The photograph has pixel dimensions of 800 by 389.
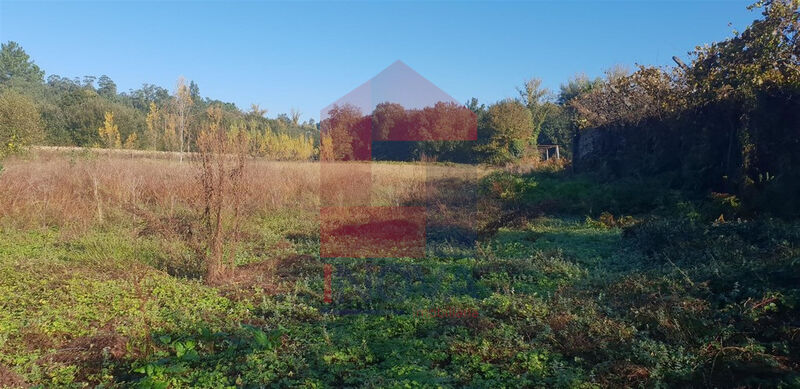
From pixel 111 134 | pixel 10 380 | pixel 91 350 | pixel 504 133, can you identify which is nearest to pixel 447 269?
pixel 91 350

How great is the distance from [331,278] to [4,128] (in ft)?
51.1

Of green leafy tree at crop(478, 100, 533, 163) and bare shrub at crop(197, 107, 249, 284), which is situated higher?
green leafy tree at crop(478, 100, 533, 163)

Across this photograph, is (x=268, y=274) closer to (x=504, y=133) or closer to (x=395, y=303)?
(x=395, y=303)

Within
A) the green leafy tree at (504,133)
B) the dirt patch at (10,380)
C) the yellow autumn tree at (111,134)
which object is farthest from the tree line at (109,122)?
the green leafy tree at (504,133)

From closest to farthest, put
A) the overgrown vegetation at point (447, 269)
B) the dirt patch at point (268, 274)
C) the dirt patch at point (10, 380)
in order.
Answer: the dirt patch at point (10, 380), the overgrown vegetation at point (447, 269), the dirt patch at point (268, 274)

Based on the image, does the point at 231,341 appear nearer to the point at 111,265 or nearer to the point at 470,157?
the point at 111,265

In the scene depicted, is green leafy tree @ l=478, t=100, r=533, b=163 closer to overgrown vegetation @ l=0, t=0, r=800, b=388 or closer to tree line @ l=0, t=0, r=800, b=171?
tree line @ l=0, t=0, r=800, b=171

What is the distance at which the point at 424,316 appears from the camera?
4.14 m

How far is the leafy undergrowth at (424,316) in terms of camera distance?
3.05 m

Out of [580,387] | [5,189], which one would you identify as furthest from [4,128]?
[580,387]

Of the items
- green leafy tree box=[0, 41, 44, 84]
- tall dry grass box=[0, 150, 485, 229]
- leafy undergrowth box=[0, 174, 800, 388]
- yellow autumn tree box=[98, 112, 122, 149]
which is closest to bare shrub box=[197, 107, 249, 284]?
tall dry grass box=[0, 150, 485, 229]

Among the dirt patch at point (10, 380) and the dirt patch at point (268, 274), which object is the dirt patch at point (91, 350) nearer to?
the dirt patch at point (10, 380)

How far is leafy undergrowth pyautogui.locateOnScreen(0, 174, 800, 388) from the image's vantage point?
3.05m

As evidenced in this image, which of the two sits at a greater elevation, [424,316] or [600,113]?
[600,113]
